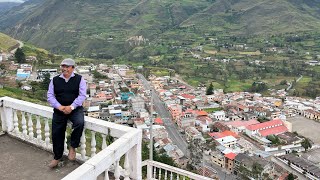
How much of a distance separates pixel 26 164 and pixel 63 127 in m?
0.68

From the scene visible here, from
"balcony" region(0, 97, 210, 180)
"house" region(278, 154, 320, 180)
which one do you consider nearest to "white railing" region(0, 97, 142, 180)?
"balcony" region(0, 97, 210, 180)

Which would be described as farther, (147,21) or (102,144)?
(147,21)

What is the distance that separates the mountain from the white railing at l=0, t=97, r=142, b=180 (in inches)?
2934

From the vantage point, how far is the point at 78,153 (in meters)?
4.03

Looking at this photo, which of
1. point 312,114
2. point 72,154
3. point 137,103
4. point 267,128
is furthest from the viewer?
point 312,114

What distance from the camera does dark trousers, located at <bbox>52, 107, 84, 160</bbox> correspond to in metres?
3.59

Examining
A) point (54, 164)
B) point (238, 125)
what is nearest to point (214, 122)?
point (238, 125)

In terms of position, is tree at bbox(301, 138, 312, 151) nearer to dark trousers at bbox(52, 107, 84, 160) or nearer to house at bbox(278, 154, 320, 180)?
house at bbox(278, 154, 320, 180)

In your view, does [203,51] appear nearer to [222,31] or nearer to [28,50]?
[222,31]

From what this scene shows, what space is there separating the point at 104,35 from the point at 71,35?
13134 mm

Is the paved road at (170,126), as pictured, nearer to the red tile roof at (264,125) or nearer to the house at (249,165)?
the house at (249,165)

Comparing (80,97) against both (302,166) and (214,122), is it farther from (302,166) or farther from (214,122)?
(214,122)

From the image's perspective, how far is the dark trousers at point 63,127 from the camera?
3586 millimetres

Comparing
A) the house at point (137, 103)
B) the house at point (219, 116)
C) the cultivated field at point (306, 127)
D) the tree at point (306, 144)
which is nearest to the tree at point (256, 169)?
the tree at point (306, 144)
